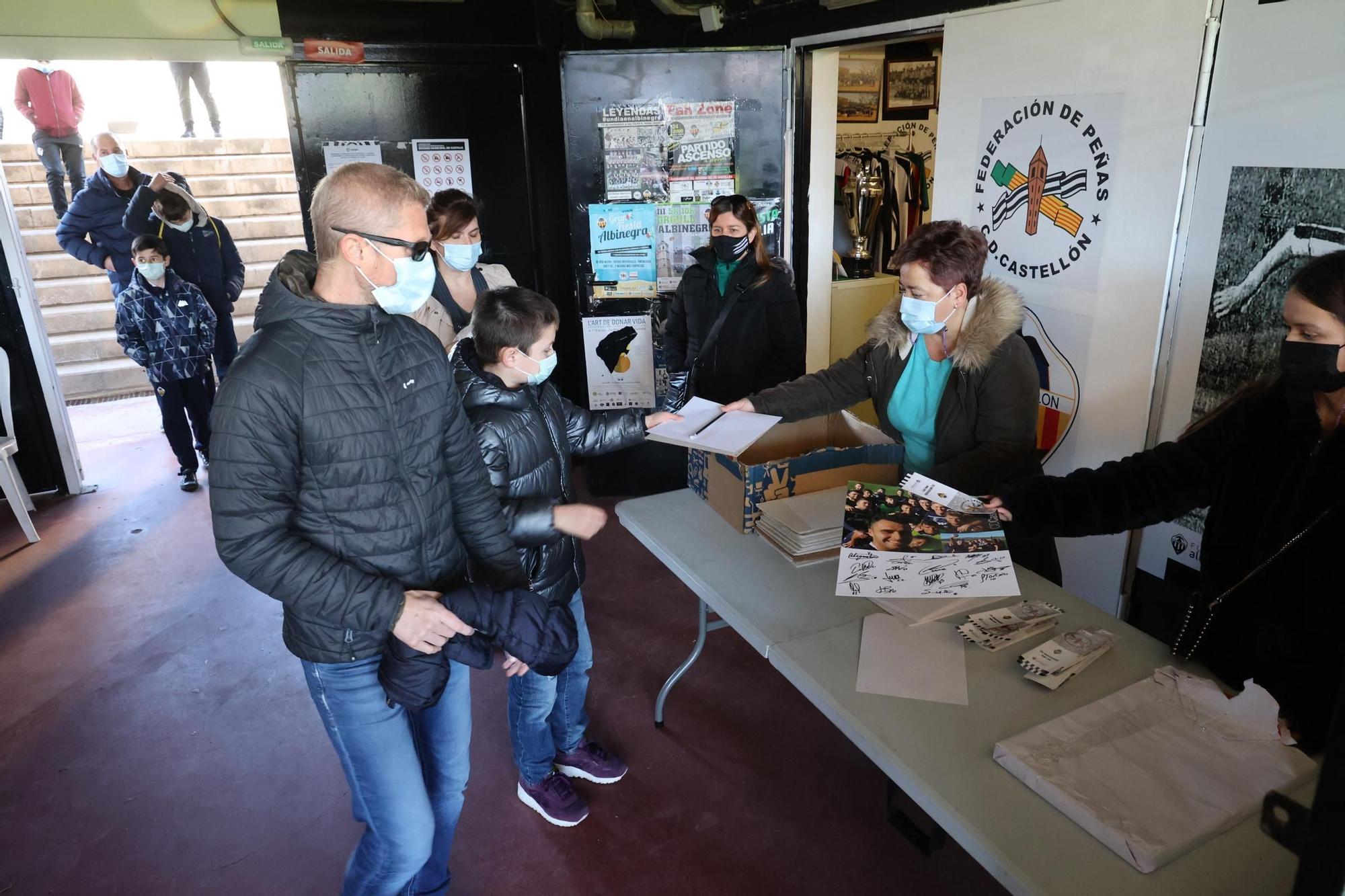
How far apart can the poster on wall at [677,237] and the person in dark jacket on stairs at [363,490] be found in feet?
8.79

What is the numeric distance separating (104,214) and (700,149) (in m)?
3.99

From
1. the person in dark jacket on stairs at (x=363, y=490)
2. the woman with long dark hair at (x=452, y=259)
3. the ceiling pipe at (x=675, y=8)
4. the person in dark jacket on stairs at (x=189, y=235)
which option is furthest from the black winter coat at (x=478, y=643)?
the person in dark jacket on stairs at (x=189, y=235)

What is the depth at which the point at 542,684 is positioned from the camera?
2.42 metres

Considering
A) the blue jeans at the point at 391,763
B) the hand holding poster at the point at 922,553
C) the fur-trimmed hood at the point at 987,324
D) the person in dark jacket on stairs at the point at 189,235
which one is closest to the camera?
the blue jeans at the point at 391,763

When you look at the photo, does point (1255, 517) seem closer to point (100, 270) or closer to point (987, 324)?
point (987, 324)

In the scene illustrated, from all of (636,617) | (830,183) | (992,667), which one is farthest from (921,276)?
(830,183)

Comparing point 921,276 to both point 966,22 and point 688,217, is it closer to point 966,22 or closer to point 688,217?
point 966,22

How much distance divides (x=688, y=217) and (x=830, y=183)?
862mm

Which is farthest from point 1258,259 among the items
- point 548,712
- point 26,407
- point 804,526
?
point 26,407

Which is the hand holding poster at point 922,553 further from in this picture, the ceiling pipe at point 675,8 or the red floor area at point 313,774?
the ceiling pipe at point 675,8

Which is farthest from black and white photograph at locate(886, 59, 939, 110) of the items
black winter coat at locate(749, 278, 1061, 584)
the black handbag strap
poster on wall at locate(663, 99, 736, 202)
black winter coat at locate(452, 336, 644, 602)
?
black winter coat at locate(452, 336, 644, 602)

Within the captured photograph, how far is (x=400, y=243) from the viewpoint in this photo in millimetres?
1696

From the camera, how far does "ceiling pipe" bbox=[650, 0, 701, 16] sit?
4734mm

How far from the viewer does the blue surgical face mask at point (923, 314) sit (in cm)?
241
